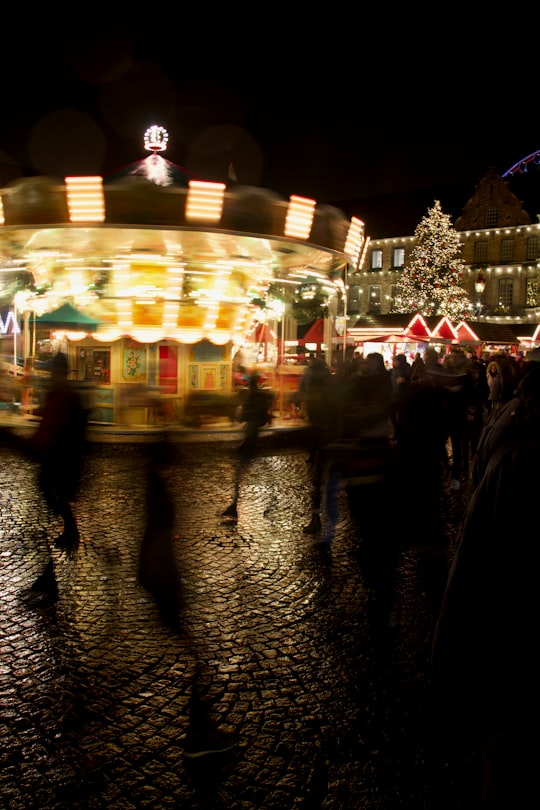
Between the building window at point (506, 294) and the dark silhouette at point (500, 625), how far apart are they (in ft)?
155

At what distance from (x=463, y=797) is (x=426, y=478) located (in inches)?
104

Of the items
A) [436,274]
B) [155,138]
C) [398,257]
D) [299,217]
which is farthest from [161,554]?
[398,257]

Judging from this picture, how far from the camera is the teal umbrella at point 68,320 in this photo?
518 inches

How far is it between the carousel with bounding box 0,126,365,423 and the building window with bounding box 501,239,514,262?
1391 inches

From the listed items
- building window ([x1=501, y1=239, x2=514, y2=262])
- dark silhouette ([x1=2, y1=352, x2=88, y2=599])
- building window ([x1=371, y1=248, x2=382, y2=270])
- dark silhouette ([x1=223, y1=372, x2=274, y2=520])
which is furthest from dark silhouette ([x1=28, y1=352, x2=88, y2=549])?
building window ([x1=371, y1=248, x2=382, y2=270])

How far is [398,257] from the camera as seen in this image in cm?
5094

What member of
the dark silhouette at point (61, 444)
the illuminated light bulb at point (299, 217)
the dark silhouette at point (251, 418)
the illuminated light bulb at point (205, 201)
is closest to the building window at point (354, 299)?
the illuminated light bulb at point (299, 217)

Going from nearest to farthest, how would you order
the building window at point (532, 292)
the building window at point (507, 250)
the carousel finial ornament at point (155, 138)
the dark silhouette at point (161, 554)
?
the dark silhouette at point (161, 554), the carousel finial ornament at point (155, 138), the building window at point (532, 292), the building window at point (507, 250)

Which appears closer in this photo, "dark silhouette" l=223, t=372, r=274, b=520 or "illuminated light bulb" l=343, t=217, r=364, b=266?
"dark silhouette" l=223, t=372, r=274, b=520

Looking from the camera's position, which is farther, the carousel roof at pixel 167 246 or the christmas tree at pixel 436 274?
the christmas tree at pixel 436 274

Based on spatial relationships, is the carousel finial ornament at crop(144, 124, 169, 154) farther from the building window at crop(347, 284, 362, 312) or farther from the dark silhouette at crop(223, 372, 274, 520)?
the building window at crop(347, 284, 362, 312)

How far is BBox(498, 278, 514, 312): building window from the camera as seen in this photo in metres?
45.9

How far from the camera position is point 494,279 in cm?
4644

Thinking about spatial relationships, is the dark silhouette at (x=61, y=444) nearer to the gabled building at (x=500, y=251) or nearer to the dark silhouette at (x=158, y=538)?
the dark silhouette at (x=158, y=538)
